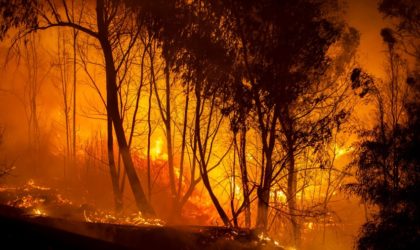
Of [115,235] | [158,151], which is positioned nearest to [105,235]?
[115,235]

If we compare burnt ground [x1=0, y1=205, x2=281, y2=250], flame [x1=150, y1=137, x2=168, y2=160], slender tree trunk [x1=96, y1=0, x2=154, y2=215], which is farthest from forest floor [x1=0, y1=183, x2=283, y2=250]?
flame [x1=150, y1=137, x2=168, y2=160]

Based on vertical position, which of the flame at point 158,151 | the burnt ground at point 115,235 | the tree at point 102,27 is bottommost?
the burnt ground at point 115,235

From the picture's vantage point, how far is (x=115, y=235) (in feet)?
23.2

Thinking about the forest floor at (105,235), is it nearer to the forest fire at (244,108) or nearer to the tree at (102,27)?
the forest fire at (244,108)

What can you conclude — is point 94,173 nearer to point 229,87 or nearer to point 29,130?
point 29,130

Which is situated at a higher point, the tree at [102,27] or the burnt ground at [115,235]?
the tree at [102,27]

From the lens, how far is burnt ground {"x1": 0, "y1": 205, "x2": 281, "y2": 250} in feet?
18.8

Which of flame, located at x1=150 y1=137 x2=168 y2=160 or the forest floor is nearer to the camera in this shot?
the forest floor

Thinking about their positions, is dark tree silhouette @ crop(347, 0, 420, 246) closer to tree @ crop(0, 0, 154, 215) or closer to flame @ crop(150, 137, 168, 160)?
tree @ crop(0, 0, 154, 215)

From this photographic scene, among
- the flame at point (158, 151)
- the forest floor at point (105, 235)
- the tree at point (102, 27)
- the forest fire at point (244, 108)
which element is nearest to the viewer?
the forest floor at point (105, 235)

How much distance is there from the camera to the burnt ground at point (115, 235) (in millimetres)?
5730

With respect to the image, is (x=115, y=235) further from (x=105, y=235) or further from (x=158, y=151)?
(x=158, y=151)

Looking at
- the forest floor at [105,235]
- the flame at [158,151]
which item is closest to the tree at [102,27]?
the forest floor at [105,235]

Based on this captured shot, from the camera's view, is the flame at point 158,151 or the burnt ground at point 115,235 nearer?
the burnt ground at point 115,235
